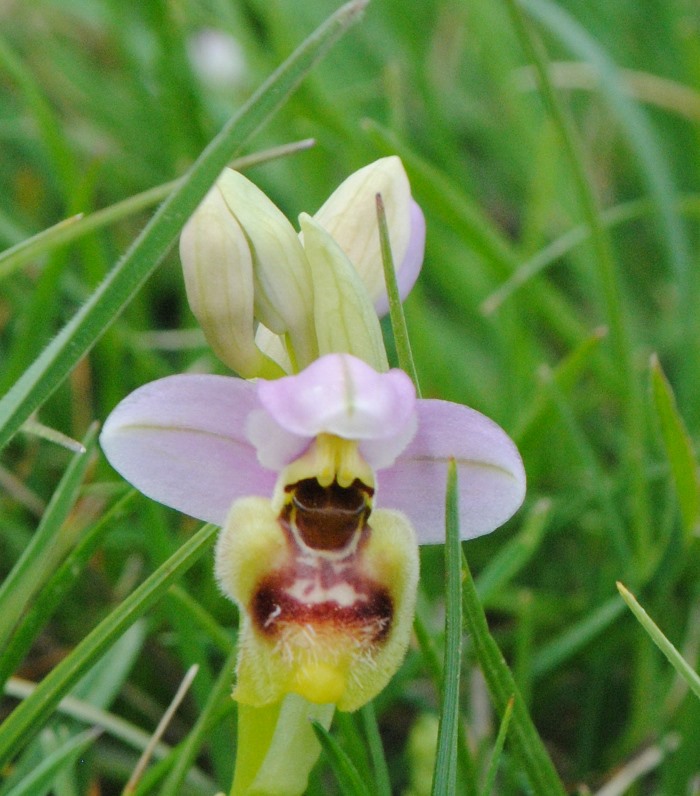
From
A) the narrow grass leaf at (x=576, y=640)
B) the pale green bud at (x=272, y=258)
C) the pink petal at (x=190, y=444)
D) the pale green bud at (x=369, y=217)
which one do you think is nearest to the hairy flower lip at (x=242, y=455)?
the pink petal at (x=190, y=444)

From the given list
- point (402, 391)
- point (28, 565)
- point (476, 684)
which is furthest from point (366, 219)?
point (476, 684)

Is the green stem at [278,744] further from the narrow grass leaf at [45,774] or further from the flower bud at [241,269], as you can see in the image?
the flower bud at [241,269]

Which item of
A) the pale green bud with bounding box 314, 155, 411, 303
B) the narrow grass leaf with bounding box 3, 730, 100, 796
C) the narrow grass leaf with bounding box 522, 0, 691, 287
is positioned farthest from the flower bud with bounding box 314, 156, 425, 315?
the narrow grass leaf with bounding box 522, 0, 691, 287

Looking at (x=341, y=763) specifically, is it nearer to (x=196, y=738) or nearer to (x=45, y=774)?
(x=196, y=738)

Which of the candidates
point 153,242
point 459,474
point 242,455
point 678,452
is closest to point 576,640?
point 678,452

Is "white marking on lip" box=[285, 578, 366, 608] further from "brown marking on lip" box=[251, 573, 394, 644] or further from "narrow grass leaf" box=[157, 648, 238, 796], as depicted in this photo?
"narrow grass leaf" box=[157, 648, 238, 796]

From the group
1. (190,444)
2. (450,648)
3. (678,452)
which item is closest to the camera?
(450,648)
